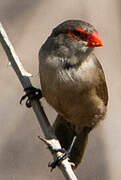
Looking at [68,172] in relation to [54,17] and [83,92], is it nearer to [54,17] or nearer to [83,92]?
[83,92]

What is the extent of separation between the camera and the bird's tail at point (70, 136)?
15.9ft

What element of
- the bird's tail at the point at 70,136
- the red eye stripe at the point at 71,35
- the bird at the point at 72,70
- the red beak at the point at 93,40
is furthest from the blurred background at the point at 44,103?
the red beak at the point at 93,40

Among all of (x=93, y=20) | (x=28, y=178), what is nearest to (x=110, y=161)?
Result: (x=28, y=178)

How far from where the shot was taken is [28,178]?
19.4 feet

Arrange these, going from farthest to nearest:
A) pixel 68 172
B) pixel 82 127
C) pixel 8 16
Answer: pixel 8 16, pixel 82 127, pixel 68 172

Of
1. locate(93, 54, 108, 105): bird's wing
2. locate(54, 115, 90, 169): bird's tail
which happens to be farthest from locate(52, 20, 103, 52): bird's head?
locate(54, 115, 90, 169): bird's tail

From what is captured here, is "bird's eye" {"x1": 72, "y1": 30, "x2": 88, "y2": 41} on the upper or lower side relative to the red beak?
upper

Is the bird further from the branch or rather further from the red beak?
the branch

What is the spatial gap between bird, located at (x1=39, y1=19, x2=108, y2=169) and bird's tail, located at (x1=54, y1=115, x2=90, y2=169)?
0.49 feet

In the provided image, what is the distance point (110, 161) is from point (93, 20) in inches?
Result: 41.1

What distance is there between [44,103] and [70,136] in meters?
0.95

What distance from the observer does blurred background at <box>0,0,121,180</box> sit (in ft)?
19.1

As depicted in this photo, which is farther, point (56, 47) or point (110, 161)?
point (110, 161)

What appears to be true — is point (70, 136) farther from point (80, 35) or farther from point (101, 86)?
point (80, 35)
